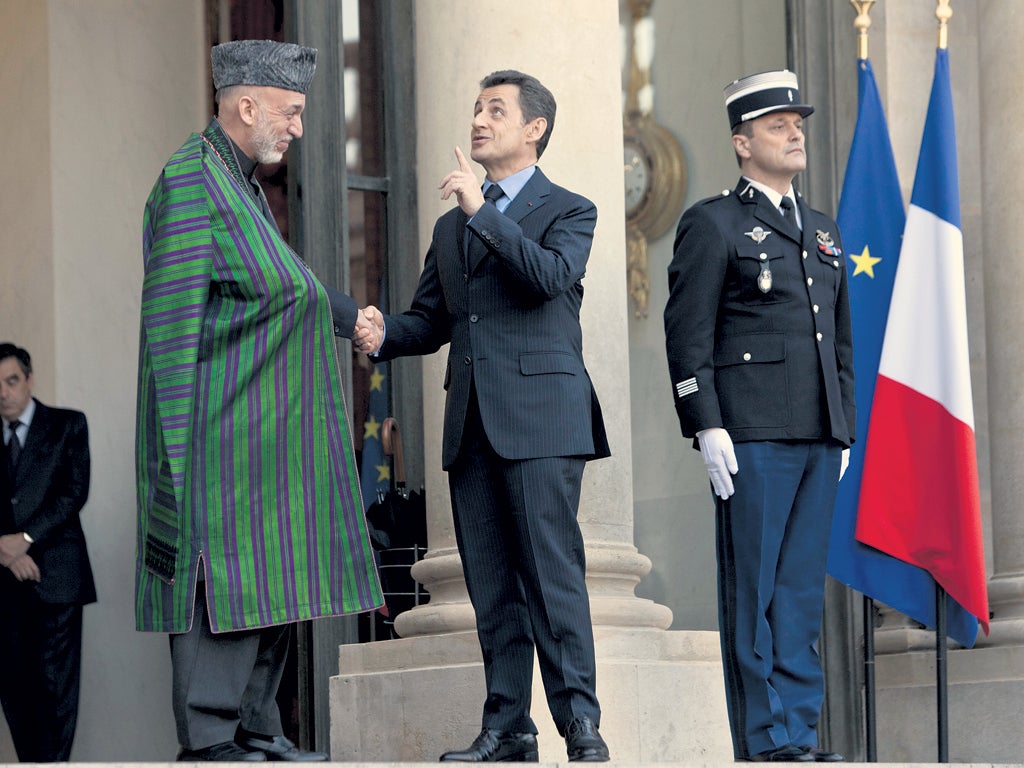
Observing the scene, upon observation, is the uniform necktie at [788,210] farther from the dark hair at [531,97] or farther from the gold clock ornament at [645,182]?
the gold clock ornament at [645,182]

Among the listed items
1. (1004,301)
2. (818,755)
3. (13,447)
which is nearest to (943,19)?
(1004,301)

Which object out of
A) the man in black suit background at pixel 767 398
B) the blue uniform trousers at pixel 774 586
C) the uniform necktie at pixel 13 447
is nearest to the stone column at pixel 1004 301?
the man in black suit background at pixel 767 398

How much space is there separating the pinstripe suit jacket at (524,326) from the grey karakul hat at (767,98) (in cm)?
69

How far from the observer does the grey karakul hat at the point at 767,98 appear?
600cm

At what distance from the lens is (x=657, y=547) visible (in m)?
9.27

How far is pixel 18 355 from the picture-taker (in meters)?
8.95

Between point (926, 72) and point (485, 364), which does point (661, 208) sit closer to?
point (926, 72)

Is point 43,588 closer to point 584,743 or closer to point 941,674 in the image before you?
point 941,674

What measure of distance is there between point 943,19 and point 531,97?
2.75 meters

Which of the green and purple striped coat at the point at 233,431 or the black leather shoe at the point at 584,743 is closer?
the green and purple striped coat at the point at 233,431

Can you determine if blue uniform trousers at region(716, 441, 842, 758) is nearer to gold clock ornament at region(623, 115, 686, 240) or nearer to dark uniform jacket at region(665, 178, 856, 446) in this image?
dark uniform jacket at region(665, 178, 856, 446)

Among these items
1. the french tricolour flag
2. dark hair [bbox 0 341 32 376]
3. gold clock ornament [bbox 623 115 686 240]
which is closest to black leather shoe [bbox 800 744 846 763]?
the french tricolour flag

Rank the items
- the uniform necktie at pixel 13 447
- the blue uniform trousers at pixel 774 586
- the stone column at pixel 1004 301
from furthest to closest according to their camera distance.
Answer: the uniform necktie at pixel 13 447, the stone column at pixel 1004 301, the blue uniform trousers at pixel 774 586

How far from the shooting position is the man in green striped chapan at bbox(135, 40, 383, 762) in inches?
196
